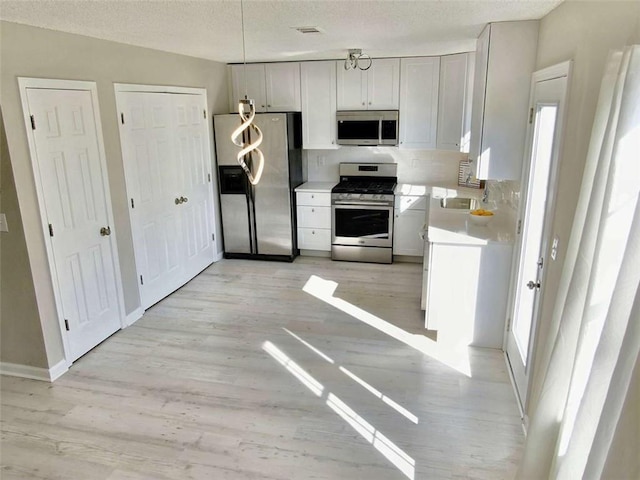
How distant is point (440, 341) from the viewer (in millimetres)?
3740

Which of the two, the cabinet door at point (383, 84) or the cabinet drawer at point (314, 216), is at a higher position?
the cabinet door at point (383, 84)

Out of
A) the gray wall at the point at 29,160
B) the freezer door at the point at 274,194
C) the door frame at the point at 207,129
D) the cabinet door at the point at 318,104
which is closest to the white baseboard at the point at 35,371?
the gray wall at the point at 29,160

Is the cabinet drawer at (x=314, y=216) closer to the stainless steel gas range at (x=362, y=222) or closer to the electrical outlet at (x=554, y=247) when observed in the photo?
the stainless steel gas range at (x=362, y=222)

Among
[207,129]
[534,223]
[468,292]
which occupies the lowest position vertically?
[468,292]

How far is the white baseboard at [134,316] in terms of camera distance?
4141mm

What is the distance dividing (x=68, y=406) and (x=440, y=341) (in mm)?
2777

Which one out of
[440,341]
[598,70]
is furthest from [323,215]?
[598,70]

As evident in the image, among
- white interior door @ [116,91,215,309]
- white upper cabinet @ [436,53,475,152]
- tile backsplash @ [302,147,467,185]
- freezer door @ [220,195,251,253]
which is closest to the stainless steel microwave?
tile backsplash @ [302,147,467,185]

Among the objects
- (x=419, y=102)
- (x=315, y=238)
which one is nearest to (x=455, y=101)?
(x=419, y=102)

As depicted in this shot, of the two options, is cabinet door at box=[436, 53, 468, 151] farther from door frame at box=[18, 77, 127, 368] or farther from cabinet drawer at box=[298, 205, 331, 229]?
door frame at box=[18, 77, 127, 368]

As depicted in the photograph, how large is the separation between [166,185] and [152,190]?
25 cm

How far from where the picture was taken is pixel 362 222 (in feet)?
18.4

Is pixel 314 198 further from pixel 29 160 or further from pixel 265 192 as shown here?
pixel 29 160

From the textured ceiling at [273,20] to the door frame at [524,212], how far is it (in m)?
0.47
